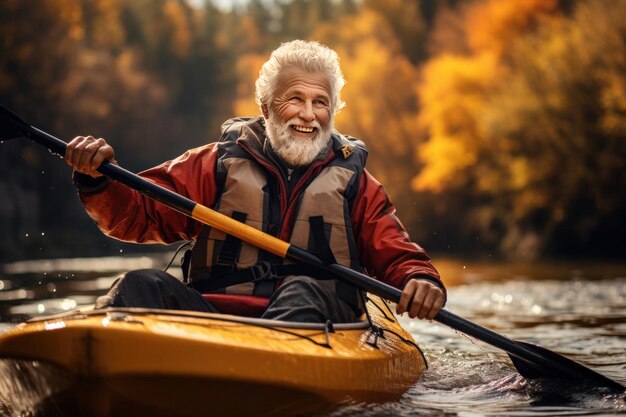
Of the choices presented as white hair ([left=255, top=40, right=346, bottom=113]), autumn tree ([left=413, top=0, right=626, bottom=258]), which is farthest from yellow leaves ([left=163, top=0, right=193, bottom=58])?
white hair ([left=255, top=40, right=346, bottom=113])

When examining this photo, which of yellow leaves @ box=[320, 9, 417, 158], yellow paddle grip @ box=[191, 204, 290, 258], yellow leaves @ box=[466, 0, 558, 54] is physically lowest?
yellow paddle grip @ box=[191, 204, 290, 258]

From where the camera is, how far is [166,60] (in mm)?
46125

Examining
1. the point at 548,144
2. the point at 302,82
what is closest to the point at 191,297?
the point at 302,82

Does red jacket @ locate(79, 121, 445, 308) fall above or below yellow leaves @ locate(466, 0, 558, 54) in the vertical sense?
below

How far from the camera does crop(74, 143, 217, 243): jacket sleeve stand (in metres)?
3.92

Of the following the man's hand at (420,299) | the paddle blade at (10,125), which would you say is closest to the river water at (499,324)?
the man's hand at (420,299)

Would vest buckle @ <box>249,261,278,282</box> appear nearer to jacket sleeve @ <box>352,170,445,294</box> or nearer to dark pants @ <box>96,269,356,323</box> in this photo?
dark pants @ <box>96,269,356,323</box>

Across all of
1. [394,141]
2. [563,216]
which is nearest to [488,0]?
[394,141]

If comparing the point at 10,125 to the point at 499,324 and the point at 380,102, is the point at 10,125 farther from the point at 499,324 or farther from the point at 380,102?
the point at 380,102

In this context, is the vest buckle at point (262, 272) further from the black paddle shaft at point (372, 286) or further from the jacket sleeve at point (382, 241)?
the jacket sleeve at point (382, 241)

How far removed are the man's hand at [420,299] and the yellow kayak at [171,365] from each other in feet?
1.39

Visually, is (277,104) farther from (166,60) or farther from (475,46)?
(166,60)

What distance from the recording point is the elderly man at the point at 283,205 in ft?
12.4

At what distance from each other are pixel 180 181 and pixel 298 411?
1.33 meters
